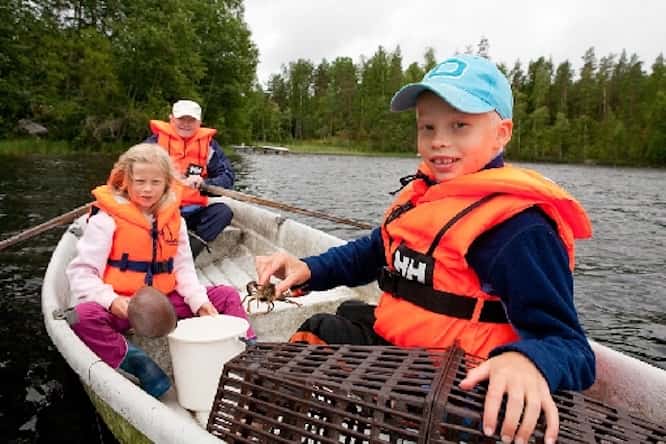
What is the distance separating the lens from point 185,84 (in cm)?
3266

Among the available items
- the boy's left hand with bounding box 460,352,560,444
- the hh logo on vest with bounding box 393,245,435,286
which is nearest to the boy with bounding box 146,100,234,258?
the hh logo on vest with bounding box 393,245,435,286

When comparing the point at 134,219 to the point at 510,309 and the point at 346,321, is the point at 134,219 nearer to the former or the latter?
the point at 346,321

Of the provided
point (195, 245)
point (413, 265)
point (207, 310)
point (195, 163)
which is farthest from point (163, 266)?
point (195, 163)

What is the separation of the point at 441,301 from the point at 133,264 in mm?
2059

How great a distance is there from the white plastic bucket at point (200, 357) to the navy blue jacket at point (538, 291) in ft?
4.31

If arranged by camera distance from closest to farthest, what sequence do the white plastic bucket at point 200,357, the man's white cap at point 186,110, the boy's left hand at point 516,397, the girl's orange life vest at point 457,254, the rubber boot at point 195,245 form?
the boy's left hand at point 516,397
the girl's orange life vest at point 457,254
the white plastic bucket at point 200,357
the rubber boot at point 195,245
the man's white cap at point 186,110

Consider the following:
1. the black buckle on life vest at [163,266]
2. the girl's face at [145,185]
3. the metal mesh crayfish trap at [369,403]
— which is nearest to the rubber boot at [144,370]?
the black buckle on life vest at [163,266]

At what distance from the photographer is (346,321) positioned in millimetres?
1946

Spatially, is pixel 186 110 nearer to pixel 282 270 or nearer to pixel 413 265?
pixel 282 270

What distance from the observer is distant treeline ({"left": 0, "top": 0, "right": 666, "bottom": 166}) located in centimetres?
2867

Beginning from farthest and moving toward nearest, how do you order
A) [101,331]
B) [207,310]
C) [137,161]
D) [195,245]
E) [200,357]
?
[195,245] < [137,161] < [207,310] < [101,331] < [200,357]

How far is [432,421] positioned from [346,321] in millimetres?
818

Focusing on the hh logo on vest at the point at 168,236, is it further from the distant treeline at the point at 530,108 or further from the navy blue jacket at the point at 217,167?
the distant treeline at the point at 530,108

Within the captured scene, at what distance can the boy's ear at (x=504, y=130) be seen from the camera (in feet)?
5.64
